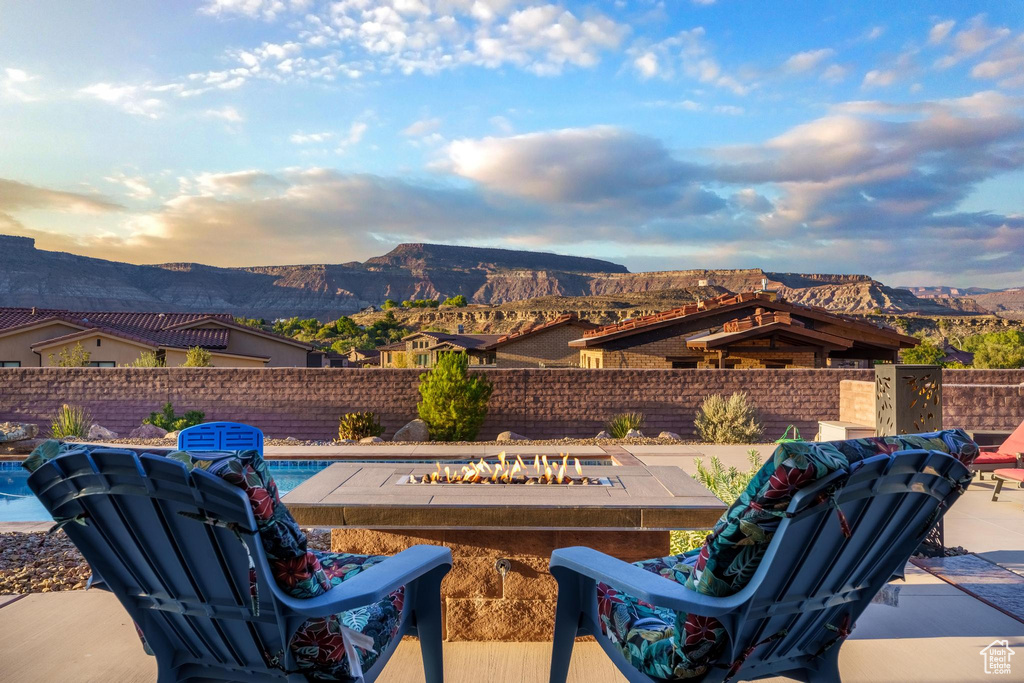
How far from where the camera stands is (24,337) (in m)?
20.7

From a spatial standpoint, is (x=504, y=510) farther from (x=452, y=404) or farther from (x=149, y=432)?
(x=149, y=432)

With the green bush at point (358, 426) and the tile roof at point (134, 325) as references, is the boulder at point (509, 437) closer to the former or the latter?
the green bush at point (358, 426)

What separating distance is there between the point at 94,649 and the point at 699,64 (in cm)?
1402

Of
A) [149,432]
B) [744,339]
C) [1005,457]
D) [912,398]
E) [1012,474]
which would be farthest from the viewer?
[744,339]

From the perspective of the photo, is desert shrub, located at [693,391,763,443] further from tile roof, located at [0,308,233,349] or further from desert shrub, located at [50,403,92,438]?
tile roof, located at [0,308,233,349]

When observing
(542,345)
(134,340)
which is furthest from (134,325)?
(542,345)

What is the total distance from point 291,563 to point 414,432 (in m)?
10.5

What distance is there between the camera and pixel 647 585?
1.61m

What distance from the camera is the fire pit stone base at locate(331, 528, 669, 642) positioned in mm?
2777

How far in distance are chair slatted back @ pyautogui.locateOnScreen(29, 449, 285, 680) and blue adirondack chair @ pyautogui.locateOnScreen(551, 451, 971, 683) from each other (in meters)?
0.88

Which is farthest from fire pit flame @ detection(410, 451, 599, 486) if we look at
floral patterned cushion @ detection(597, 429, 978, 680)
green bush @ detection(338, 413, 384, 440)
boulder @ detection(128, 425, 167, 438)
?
boulder @ detection(128, 425, 167, 438)

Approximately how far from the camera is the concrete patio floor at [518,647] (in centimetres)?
255

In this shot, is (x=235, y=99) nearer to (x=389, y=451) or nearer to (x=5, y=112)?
(x=5, y=112)

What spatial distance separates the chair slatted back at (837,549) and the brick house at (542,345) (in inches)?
987
